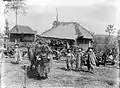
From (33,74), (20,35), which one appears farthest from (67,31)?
(20,35)

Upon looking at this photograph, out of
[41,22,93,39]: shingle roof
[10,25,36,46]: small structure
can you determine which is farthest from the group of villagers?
[10,25,36,46]: small structure

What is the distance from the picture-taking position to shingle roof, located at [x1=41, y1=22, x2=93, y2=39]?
18500 millimetres

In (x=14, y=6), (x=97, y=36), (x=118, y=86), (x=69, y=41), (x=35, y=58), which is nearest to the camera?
(x=118, y=86)

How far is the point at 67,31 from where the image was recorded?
19.0 m

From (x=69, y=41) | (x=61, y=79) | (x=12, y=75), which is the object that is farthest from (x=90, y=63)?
(x=69, y=41)

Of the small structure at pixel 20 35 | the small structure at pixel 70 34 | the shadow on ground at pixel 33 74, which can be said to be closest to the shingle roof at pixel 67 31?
the small structure at pixel 70 34

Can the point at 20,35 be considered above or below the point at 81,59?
above

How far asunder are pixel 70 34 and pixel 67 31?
641 mm

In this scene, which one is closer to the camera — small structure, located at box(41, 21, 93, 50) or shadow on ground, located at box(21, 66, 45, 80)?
shadow on ground, located at box(21, 66, 45, 80)

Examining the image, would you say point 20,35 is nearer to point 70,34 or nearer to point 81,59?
point 70,34

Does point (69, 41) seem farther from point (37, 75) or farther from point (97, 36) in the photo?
point (37, 75)

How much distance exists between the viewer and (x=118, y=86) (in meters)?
7.43

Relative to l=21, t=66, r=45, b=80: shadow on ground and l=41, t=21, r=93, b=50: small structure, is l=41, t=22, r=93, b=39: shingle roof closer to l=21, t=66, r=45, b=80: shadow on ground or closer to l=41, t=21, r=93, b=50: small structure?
l=41, t=21, r=93, b=50: small structure

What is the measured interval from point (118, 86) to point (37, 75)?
323 centimetres
